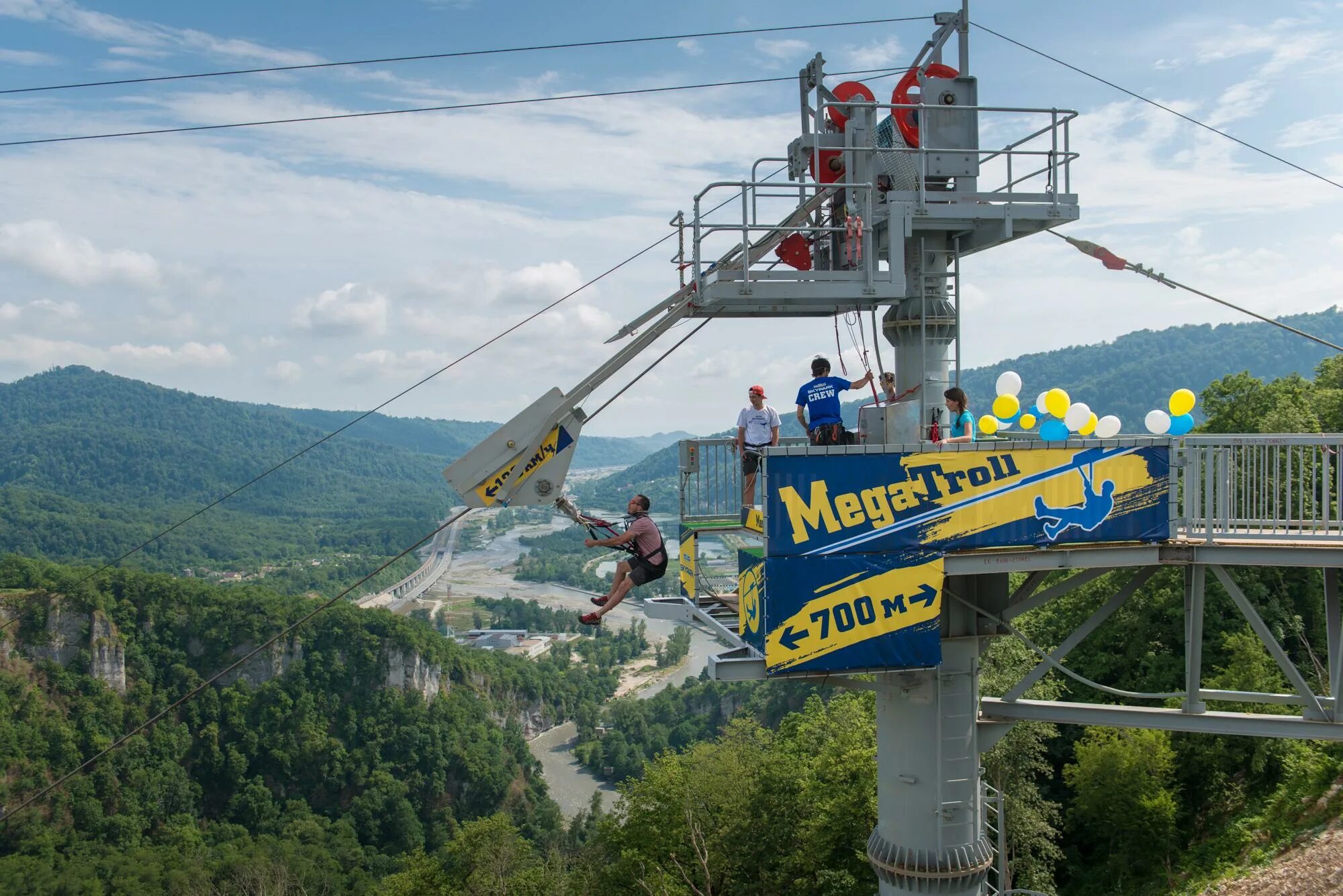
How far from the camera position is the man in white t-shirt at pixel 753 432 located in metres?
13.6

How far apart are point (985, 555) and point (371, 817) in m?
113

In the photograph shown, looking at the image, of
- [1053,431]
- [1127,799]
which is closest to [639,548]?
[1053,431]

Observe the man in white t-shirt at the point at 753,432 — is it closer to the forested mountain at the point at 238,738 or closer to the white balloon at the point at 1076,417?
the white balloon at the point at 1076,417

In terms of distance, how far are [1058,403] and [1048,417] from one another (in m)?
0.27

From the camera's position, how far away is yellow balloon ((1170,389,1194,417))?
513 inches

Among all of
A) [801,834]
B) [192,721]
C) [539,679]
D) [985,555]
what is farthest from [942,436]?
[539,679]

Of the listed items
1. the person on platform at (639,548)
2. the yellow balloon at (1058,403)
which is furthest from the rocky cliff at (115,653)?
the yellow balloon at (1058,403)

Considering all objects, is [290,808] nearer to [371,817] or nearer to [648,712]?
[371,817]

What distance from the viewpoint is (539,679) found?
15812 cm

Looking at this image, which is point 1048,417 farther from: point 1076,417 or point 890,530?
point 890,530

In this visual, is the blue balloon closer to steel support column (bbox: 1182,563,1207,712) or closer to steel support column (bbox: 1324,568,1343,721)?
steel support column (bbox: 1182,563,1207,712)

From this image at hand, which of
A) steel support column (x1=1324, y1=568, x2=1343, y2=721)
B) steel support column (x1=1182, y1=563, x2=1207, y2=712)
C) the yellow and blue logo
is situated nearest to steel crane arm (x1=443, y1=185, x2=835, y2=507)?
the yellow and blue logo

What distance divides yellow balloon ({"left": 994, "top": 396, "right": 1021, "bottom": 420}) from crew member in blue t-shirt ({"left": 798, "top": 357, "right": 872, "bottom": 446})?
2.37 metres

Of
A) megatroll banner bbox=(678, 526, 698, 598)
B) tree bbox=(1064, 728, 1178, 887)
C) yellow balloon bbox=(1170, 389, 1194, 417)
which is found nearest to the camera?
yellow balloon bbox=(1170, 389, 1194, 417)
